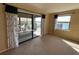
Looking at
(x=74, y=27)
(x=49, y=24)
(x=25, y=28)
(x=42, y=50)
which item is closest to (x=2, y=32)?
(x=42, y=50)

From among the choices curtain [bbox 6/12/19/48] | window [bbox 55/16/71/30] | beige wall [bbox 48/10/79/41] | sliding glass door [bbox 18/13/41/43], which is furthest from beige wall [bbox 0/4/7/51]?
window [bbox 55/16/71/30]

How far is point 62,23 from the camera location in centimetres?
666

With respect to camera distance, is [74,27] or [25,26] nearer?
[25,26]

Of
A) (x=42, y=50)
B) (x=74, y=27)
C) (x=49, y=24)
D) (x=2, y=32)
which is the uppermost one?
(x=49, y=24)

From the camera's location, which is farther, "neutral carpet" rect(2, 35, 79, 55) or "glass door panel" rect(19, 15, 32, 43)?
"glass door panel" rect(19, 15, 32, 43)

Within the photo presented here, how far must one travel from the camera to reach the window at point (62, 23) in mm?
6211

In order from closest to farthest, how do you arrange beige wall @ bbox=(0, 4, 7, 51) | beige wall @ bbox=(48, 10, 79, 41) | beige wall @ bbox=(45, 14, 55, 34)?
beige wall @ bbox=(0, 4, 7, 51) < beige wall @ bbox=(48, 10, 79, 41) < beige wall @ bbox=(45, 14, 55, 34)

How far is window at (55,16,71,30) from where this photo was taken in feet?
20.4

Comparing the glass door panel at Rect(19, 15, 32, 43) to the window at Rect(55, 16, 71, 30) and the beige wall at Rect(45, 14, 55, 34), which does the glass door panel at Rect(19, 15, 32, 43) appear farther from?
the window at Rect(55, 16, 71, 30)

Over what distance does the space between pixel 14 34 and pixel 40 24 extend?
10.5 feet

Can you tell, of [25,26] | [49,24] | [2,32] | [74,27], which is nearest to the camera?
[2,32]

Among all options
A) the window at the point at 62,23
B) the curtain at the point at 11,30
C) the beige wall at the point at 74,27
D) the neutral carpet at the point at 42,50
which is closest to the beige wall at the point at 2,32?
the curtain at the point at 11,30

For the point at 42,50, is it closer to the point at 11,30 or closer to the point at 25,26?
the point at 11,30

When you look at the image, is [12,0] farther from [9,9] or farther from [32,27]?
[32,27]
